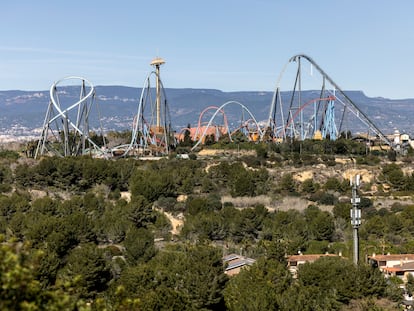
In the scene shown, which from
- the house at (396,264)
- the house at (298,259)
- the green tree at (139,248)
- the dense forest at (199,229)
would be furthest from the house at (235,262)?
the house at (396,264)

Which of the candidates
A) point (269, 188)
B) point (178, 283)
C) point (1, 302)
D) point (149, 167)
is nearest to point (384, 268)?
point (178, 283)

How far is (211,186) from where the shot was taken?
38000mm

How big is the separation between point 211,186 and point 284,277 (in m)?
19.7

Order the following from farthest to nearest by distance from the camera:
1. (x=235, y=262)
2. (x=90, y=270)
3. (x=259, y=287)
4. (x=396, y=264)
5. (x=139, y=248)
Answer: (x=396, y=264), (x=235, y=262), (x=139, y=248), (x=90, y=270), (x=259, y=287)

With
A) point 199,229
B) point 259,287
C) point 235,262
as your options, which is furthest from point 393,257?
point 259,287

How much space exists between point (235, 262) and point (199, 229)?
492cm

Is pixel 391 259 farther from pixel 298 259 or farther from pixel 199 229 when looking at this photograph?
pixel 199 229

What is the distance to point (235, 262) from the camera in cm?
2447

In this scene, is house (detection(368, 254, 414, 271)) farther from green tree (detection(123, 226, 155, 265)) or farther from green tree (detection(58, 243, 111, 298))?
green tree (detection(58, 243, 111, 298))

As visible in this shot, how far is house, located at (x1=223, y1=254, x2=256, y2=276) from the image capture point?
76.2 ft

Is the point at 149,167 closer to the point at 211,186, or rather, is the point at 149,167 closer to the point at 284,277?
the point at 211,186

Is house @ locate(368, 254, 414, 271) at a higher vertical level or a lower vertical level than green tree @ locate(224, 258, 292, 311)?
lower

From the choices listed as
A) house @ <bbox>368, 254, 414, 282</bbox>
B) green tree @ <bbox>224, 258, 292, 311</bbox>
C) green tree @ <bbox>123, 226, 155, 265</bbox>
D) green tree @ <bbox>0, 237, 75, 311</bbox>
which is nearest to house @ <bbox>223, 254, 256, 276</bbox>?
green tree @ <bbox>123, 226, 155, 265</bbox>

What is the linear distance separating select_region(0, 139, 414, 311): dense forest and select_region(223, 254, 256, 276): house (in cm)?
77
